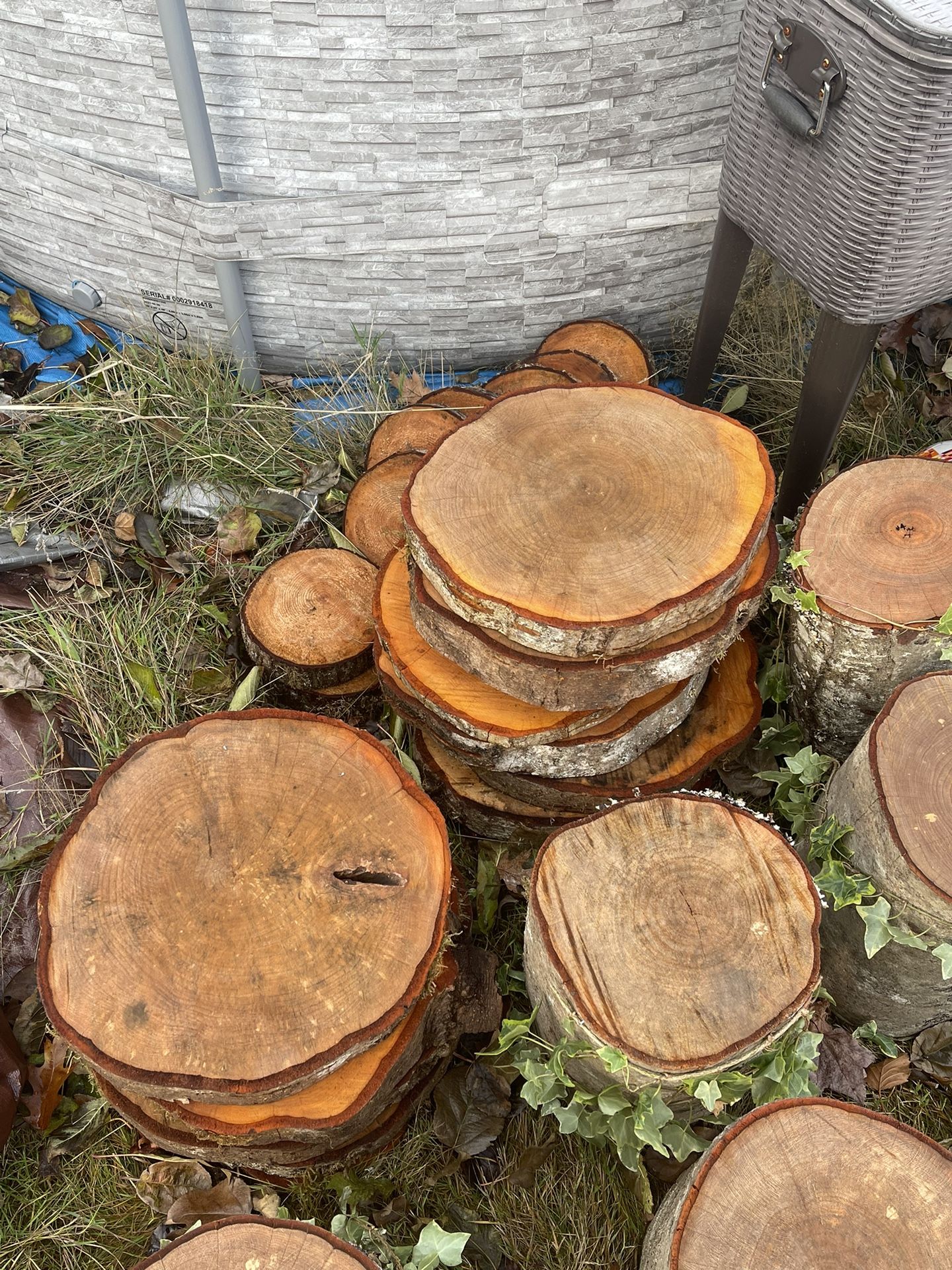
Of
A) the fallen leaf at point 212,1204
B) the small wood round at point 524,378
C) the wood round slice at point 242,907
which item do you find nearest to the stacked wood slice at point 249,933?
the wood round slice at point 242,907

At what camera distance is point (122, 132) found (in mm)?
2652

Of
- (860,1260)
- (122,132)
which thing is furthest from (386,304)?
(860,1260)

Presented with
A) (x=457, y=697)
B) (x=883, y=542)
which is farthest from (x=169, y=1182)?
(x=883, y=542)

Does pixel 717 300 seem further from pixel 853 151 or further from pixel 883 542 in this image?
pixel 883 542

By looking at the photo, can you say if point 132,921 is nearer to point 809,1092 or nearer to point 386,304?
point 809,1092

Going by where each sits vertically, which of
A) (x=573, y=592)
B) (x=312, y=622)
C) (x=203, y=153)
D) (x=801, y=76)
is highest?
(x=801, y=76)

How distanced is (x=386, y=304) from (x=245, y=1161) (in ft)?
7.80

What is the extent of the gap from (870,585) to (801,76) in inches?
43.1

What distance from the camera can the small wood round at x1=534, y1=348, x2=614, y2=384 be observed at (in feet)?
9.21

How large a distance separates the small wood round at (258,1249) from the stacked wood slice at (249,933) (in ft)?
0.57

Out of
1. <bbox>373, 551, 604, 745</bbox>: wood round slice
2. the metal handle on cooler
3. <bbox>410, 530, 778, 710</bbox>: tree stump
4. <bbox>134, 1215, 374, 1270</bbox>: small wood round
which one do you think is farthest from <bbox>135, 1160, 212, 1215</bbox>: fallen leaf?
the metal handle on cooler

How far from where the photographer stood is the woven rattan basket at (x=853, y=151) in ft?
5.72

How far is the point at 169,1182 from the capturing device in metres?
1.84

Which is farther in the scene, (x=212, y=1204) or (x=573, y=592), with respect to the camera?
(x=212, y=1204)
